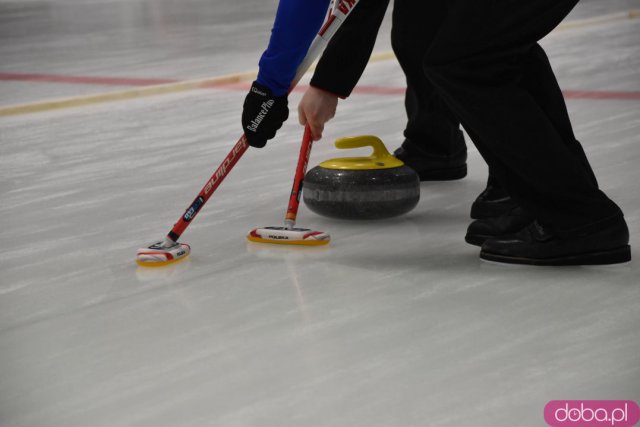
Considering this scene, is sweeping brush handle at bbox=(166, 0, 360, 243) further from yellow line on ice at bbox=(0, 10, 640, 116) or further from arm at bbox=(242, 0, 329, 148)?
yellow line on ice at bbox=(0, 10, 640, 116)

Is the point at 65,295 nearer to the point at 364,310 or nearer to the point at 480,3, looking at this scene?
the point at 364,310

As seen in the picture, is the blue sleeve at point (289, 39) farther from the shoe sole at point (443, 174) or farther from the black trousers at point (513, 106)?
the shoe sole at point (443, 174)

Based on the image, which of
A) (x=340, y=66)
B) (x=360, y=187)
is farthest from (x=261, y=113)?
(x=360, y=187)

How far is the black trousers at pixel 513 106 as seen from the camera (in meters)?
1.97

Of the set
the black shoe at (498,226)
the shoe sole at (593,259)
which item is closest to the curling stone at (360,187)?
the black shoe at (498,226)

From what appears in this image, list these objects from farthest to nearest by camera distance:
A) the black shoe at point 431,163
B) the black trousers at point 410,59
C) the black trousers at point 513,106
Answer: the black shoe at point 431,163
the black trousers at point 410,59
the black trousers at point 513,106

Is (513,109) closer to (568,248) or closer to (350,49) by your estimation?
(568,248)

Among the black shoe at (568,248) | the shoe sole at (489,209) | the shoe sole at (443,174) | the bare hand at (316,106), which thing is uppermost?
the bare hand at (316,106)

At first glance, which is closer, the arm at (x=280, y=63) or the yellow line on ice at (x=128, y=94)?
the arm at (x=280, y=63)

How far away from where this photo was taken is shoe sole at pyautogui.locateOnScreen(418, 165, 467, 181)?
2.91 m

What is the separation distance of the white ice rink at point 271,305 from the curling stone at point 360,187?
0.04 meters

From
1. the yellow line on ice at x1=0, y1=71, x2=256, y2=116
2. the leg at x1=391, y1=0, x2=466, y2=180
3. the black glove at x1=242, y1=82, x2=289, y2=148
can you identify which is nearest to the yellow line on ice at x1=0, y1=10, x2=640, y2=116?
the yellow line on ice at x1=0, y1=71, x2=256, y2=116

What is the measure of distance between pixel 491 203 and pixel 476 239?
239 mm

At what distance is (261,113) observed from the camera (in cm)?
215
